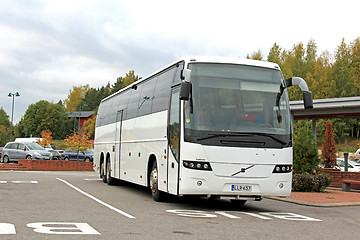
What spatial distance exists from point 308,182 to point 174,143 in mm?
8689

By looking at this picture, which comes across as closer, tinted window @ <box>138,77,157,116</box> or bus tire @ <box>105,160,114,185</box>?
tinted window @ <box>138,77,157,116</box>

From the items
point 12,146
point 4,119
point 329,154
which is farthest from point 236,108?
point 4,119

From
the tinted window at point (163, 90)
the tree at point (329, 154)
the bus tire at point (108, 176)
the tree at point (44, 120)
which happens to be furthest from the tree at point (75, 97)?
the tinted window at point (163, 90)

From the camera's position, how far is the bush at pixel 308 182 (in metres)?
18.7

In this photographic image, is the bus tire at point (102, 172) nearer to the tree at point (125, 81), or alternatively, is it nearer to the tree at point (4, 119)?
the tree at point (125, 81)

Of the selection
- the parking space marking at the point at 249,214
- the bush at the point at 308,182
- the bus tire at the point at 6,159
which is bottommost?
the parking space marking at the point at 249,214

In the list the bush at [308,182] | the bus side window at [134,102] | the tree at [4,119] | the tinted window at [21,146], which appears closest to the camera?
the bus side window at [134,102]

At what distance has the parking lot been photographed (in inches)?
305

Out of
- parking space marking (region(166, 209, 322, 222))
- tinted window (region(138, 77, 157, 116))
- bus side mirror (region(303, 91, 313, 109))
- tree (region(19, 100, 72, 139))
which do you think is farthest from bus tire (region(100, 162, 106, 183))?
tree (region(19, 100, 72, 139))

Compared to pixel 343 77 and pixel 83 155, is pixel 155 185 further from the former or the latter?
pixel 343 77

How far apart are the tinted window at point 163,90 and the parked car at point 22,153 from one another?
2639cm

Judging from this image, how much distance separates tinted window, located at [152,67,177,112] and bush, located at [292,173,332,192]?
7.36 m

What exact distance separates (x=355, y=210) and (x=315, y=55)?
6862cm

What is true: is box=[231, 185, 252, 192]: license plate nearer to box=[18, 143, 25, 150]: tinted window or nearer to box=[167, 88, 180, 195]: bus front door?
box=[167, 88, 180, 195]: bus front door
